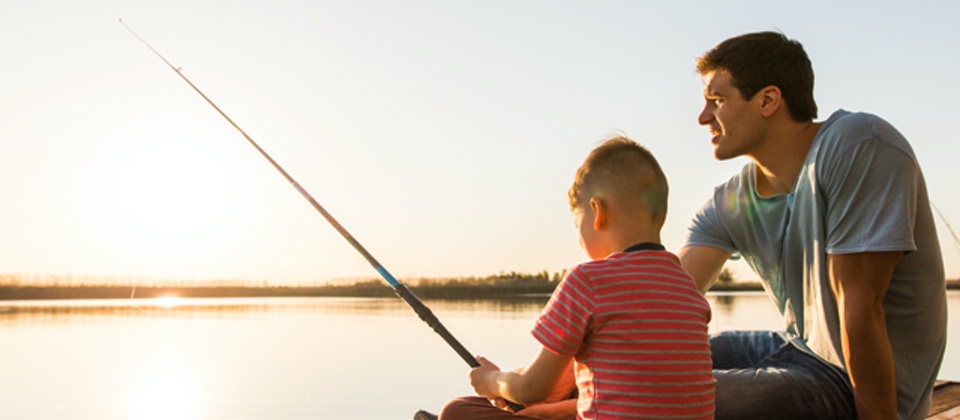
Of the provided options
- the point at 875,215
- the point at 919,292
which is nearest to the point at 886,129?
the point at 875,215

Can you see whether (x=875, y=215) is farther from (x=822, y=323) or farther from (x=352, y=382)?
(x=352, y=382)

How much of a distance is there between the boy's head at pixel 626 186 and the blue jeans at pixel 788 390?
527mm

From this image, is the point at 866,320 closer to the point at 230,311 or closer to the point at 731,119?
the point at 731,119

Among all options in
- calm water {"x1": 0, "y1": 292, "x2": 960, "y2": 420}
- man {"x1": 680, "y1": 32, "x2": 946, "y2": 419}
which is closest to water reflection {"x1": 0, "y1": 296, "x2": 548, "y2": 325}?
calm water {"x1": 0, "y1": 292, "x2": 960, "y2": 420}

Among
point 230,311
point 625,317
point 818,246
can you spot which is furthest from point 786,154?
point 230,311

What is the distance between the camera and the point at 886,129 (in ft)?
7.54

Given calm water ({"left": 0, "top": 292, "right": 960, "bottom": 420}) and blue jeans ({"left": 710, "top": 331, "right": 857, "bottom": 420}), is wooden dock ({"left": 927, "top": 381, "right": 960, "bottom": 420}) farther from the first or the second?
calm water ({"left": 0, "top": 292, "right": 960, "bottom": 420})

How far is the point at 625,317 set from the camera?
202 cm

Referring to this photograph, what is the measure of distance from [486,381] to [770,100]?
3.23 ft

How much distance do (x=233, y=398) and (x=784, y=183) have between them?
30.7 feet

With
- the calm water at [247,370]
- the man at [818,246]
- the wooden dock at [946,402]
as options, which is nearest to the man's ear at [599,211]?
the man at [818,246]

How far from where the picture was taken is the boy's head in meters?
2.11

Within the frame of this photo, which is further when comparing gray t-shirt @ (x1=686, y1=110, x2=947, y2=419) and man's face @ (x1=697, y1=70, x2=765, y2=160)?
man's face @ (x1=697, y1=70, x2=765, y2=160)

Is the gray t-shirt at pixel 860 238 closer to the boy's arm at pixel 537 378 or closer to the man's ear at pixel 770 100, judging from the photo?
the man's ear at pixel 770 100
